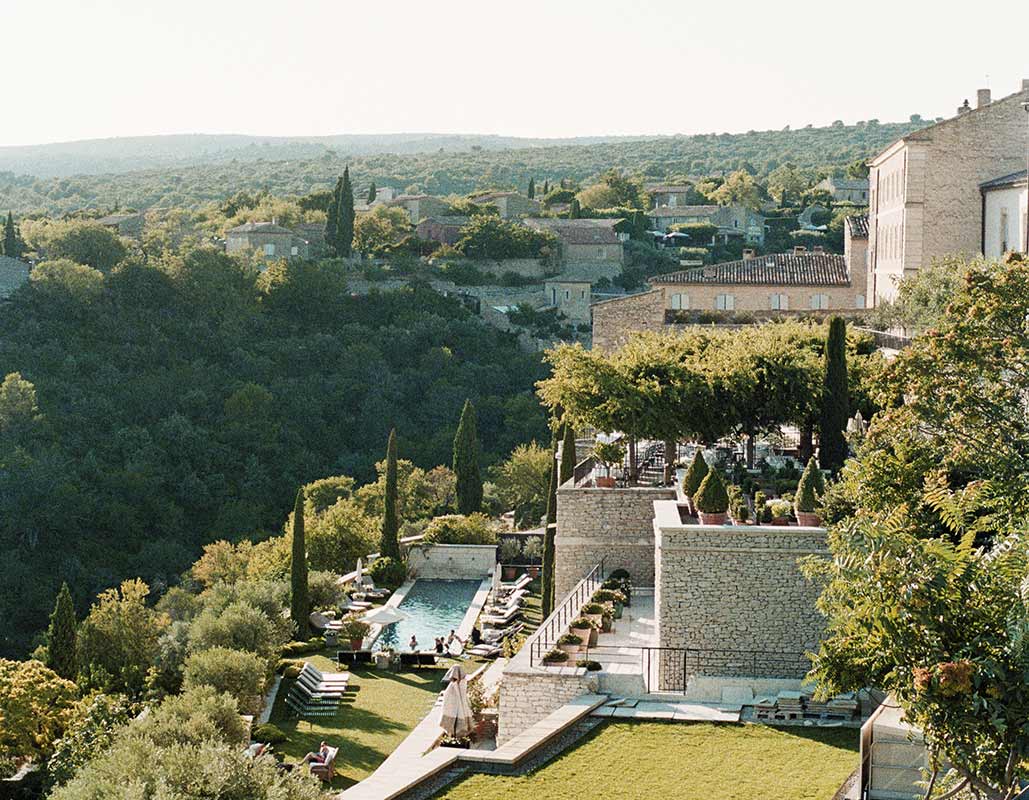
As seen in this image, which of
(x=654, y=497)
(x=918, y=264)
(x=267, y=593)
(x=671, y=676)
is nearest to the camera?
(x=671, y=676)

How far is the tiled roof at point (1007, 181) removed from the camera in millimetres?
29789

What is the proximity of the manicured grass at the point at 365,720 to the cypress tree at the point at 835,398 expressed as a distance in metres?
7.91

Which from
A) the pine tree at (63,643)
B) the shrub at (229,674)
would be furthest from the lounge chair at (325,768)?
the pine tree at (63,643)

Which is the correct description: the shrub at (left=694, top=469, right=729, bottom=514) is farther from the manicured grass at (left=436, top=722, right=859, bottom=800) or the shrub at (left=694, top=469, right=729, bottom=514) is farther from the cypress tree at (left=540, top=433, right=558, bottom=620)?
the cypress tree at (left=540, top=433, right=558, bottom=620)

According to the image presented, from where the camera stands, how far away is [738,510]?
61.0ft

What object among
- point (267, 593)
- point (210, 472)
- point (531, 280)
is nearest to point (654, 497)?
point (267, 593)

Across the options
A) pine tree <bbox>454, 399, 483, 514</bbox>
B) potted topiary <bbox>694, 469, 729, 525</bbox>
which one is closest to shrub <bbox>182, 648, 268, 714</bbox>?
potted topiary <bbox>694, 469, 729, 525</bbox>

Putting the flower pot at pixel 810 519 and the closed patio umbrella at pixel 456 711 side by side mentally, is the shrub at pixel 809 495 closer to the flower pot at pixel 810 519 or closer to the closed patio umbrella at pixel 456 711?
the flower pot at pixel 810 519

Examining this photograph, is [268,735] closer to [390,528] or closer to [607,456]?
[607,456]

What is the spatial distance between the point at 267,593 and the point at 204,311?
44.6 metres

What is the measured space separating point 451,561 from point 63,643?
12419 millimetres

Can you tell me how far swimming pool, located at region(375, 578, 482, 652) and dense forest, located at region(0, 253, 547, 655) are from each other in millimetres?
15142

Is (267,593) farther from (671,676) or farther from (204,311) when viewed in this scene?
(204,311)

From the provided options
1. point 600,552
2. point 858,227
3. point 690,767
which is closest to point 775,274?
point 858,227
